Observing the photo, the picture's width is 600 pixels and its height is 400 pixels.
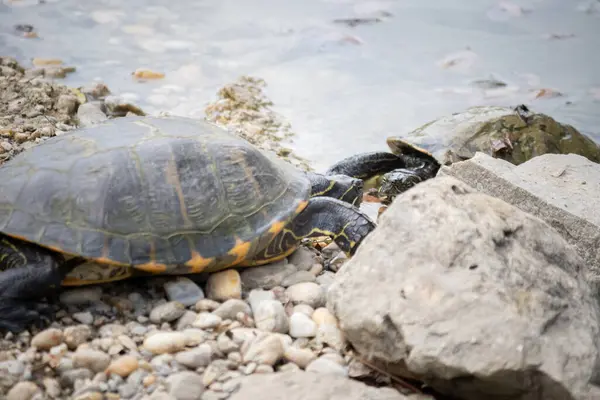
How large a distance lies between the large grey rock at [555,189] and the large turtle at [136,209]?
805mm

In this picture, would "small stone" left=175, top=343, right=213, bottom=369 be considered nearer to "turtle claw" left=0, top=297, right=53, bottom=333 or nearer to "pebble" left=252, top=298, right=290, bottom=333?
"pebble" left=252, top=298, right=290, bottom=333

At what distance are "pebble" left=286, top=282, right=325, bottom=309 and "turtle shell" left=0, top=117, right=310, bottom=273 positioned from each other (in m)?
0.29

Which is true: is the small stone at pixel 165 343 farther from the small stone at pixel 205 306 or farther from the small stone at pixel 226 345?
the small stone at pixel 205 306

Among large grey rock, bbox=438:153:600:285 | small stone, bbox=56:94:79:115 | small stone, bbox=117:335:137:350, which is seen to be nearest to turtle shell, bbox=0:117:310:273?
small stone, bbox=117:335:137:350

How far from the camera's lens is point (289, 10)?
864 centimetres

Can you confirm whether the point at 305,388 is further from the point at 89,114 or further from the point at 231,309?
the point at 89,114

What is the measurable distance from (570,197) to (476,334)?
1.62 meters

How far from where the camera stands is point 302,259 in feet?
11.3

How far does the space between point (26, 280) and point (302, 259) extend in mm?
1489

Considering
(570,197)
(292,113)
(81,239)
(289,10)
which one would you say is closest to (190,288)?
(81,239)

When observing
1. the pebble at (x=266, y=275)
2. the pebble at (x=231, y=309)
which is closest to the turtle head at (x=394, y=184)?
the pebble at (x=266, y=275)

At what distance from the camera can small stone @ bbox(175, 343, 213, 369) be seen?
2.38 meters

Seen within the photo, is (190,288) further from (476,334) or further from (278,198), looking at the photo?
(476,334)

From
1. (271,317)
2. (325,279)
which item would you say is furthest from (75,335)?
(325,279)
